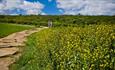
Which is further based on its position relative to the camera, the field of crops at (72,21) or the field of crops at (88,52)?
the field of crops at (72,21)

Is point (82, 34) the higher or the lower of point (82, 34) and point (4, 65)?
the higher

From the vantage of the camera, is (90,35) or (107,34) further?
(90,35)

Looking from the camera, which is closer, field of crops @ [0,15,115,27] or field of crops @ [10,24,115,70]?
field of crops @ [10,24,115,70]

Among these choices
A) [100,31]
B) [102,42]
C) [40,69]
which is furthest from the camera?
[40,69]

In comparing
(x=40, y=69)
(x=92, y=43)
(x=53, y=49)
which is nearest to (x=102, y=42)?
(x=92, y=43)

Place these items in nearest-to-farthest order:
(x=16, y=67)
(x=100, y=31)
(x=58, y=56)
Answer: (x=100, y=31), (x=58, y=56), (x=16, y=67)

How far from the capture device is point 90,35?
6.22 meters

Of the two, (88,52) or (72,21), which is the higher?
(88,52)

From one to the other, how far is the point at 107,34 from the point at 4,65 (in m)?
5.93

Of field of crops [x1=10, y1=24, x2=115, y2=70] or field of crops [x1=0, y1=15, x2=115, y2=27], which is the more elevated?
field of crops [x1=10, y1=24, x2=115, y2=70]

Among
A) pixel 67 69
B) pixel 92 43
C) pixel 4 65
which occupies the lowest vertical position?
pixel 4 65

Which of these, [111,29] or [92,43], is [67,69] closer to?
[92,43]

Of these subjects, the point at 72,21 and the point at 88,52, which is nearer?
the point at 88,52

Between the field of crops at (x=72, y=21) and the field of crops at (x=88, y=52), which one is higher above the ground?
the field of crops at (x=88, y=52)
